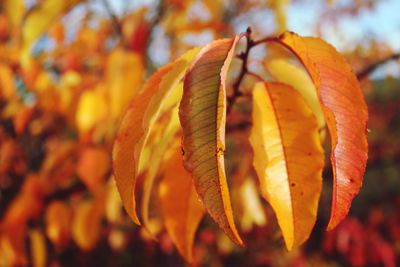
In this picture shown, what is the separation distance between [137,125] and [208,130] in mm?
126

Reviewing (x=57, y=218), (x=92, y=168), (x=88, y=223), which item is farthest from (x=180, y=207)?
(x=57, y=218)

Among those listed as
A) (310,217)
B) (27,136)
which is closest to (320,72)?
(310,217)

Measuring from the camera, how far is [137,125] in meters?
0.60

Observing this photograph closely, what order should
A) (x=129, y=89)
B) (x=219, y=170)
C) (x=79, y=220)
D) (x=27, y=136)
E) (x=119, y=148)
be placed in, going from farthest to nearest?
1. (x=27, y=136)
2. (x=79, y=220)
3. (x=129, y=89)
4. (x=119, y=148)
5. (x=219, y=170)

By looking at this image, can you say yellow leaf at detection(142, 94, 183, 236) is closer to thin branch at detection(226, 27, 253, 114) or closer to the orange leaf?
thin branch at detection(226, 27, 253, 114)

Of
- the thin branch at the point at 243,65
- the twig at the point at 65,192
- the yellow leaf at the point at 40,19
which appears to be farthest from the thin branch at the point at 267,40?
the twig at the point at 65,192

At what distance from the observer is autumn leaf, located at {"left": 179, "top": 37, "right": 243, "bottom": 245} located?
18.6 inches

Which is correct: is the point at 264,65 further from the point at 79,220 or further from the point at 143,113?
the point at 79,220

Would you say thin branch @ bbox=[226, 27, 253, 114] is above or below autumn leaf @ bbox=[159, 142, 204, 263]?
above

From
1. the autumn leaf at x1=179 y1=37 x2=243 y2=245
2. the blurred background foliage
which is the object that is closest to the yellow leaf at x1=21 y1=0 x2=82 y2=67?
the blurred background foliage

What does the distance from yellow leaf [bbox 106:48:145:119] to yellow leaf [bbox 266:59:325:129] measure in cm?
76

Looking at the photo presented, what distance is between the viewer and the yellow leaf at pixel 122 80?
59.7 inches

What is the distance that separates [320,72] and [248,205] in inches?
28.9

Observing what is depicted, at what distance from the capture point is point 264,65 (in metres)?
0.85
